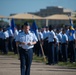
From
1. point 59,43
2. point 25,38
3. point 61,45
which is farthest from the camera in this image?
point 61,45

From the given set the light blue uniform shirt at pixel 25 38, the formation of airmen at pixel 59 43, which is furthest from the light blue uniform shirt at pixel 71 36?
the light blue uniform shirt at pixel 25 38

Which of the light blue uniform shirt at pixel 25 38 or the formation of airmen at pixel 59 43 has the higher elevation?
the light blue uniform shirt at pixel 25 38

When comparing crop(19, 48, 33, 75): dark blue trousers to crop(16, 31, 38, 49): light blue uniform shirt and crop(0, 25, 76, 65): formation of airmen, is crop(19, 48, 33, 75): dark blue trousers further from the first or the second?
crop(0, 25, 76, 65): formation of airmen

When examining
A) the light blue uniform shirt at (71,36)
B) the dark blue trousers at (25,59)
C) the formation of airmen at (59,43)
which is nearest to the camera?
the dark blue trousers at (25,59)

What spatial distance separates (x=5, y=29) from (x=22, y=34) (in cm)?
1534

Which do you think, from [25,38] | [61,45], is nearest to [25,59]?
[25,38]

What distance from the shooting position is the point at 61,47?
22.1 m

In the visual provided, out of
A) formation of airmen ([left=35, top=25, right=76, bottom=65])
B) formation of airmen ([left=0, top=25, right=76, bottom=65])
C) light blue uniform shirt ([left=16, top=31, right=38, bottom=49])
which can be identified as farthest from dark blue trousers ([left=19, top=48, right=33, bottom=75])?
formation of airmen ([left=35, top=25, right=76, bottom=65])

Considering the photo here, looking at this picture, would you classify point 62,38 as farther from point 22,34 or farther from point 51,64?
point 22,34

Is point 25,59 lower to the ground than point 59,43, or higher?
higher

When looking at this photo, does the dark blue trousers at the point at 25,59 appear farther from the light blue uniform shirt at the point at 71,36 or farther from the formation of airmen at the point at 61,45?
the light blue uniform shirt at the point at 71,36

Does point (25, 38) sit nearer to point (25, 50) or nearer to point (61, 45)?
point (25, 50)

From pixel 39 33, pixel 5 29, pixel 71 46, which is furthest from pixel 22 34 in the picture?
pixel 5 29

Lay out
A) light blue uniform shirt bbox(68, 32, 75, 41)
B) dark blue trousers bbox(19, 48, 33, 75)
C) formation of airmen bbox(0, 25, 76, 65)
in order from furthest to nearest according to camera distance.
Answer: light blue uniform shirt bbox(68, 32, 75, 41)
formation of airmen bbox(0, 25, 76, 65)
dark blue trousers bbox(19, 48, 33, 75)
